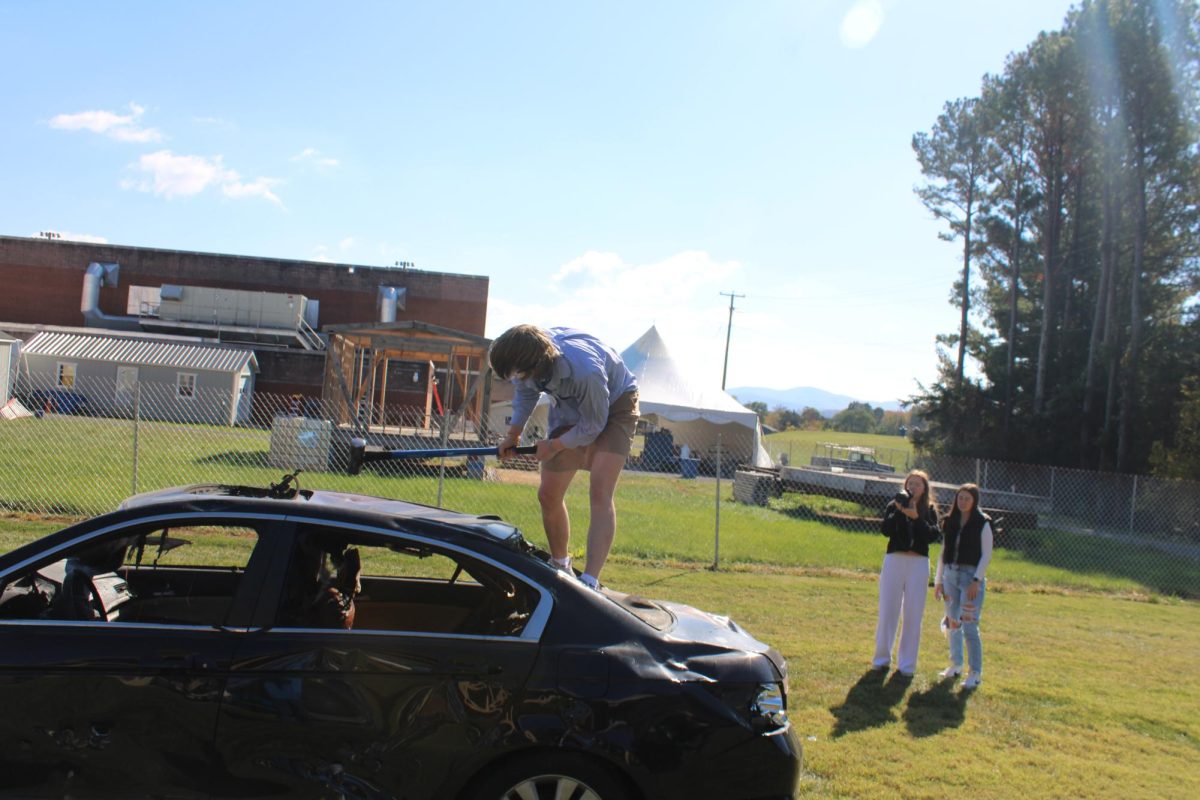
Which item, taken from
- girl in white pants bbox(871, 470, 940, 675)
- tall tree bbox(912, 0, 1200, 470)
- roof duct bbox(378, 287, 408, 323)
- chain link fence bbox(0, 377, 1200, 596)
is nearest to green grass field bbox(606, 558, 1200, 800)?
girl in white pants bbox(871, 470, 940, 675)

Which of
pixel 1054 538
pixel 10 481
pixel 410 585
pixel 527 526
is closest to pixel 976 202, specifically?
pixel 1054 538

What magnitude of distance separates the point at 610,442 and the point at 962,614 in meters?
3.57

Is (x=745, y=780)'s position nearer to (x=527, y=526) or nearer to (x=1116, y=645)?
(x=1116, y=645)

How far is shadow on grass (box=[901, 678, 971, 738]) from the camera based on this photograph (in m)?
5.73

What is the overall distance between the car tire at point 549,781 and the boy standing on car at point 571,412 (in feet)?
5.81

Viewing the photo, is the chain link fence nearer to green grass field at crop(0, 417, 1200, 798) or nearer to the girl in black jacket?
green grass field at crop(0, 417, 1200, 798)

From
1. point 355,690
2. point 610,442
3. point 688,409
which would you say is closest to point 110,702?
point 355,690

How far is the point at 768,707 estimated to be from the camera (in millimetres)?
3301

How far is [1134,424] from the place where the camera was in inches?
1148

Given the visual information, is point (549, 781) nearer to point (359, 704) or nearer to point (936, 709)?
point (359, 704)

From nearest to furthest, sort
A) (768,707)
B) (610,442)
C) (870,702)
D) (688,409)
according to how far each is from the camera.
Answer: (768,707) → (610,442) → (870,702) → (688,409)

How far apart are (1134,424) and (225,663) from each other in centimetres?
3224

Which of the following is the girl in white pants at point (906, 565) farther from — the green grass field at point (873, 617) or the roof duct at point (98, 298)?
the roof duct at point (98, 298)

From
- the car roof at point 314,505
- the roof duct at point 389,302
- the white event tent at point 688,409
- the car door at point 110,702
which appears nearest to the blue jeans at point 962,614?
the car roof at point 314,505
